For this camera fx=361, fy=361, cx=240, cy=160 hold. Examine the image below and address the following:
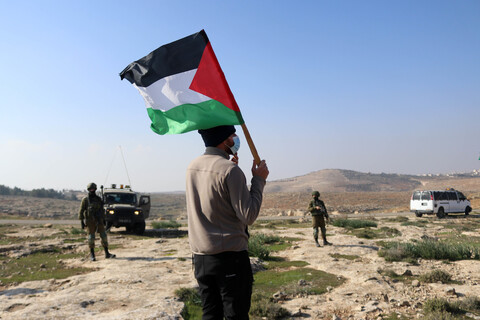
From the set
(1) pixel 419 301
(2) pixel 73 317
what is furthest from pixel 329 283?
(2) pixel 73 317

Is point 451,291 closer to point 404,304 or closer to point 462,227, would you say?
point 404,304

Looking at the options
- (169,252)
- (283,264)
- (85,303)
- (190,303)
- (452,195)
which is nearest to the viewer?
(85,303)

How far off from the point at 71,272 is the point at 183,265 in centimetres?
267

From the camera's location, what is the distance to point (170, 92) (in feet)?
11.9

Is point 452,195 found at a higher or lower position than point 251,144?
lower

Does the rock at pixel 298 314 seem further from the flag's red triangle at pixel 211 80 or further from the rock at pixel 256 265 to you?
the flag's red triangle at pixel 211 80

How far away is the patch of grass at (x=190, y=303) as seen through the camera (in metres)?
5.30

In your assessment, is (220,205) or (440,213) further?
(440,213)

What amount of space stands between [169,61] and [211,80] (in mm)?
525

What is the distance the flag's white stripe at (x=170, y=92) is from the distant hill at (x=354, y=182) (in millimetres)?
99728

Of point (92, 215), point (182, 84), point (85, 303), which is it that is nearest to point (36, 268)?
point (92, 215)

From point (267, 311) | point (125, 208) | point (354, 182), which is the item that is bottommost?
point (267, 311)

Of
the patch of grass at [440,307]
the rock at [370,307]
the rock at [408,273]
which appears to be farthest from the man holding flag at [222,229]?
the rock at [408,273]

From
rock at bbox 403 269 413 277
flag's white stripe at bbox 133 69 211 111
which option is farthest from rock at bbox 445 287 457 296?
flag's white stripe at bbox 133 69 211 111
